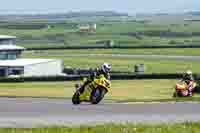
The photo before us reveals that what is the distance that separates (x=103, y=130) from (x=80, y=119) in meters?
2.48

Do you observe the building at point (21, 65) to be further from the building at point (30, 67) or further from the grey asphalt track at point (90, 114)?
the grey asphalt track at point (90, 114)

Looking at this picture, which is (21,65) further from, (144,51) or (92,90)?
(92,90)

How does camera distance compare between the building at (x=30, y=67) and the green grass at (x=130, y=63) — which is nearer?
the building at (x=30, y=67)

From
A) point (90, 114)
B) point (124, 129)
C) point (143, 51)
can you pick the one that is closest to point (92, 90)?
point (90, 114)

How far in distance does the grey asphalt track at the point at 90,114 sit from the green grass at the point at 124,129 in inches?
36.1

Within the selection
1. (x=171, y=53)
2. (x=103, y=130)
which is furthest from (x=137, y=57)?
→ (x=103, y=130)

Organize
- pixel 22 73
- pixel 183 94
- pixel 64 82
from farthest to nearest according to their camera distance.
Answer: pixel 22 73 < pixel 64 82 < pixel 183 94

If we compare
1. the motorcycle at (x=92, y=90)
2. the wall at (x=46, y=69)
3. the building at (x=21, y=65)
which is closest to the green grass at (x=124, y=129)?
the motorcycle at (x=92, y=90)

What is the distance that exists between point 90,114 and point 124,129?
366 cm

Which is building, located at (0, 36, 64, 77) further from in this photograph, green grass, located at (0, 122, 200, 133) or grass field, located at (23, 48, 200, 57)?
green grass, located at (0, 122, 200, 133)

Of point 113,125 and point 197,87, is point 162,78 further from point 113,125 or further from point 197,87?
point 113,125

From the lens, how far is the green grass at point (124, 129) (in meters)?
15.2

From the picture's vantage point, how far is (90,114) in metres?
18.9

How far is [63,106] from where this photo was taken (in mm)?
21672
